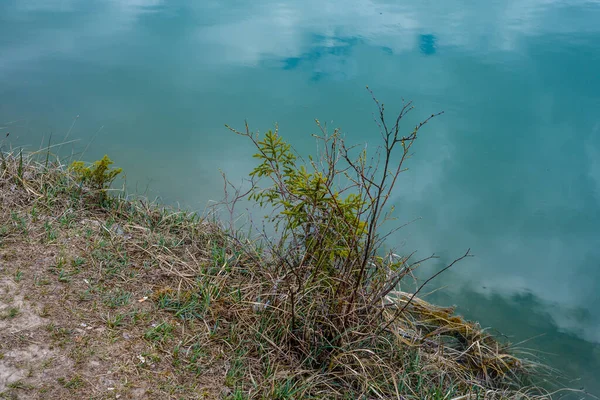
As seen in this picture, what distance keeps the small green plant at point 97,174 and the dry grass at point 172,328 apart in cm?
8

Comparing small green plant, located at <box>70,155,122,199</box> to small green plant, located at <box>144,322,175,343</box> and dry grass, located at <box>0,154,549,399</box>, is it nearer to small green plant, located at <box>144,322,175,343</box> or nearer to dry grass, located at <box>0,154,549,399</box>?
dry grass, located at <box>0,154,549,399</box>

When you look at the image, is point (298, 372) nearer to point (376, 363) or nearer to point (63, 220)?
point (376, 363)

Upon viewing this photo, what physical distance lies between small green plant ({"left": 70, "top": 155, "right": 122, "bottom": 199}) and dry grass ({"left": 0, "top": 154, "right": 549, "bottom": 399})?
0.27ft

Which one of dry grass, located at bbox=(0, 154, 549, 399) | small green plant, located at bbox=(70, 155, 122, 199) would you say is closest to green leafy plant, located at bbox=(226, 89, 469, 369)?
dry grass, located at bbox=(0, 154, 549, 399)

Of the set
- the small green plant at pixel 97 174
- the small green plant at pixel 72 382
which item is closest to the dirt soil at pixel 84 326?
the small green plant at pixel 72 382

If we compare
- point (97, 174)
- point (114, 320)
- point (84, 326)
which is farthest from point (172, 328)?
point (97, 174)

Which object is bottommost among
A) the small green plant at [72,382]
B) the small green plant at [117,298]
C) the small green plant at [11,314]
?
the small green plant at [72,382]

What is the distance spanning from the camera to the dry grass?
232cm

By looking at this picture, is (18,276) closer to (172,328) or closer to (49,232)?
(49,232)

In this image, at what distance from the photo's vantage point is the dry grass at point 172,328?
2.32 meters

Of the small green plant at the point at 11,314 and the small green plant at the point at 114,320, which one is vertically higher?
the small green plant at the point at 114,320

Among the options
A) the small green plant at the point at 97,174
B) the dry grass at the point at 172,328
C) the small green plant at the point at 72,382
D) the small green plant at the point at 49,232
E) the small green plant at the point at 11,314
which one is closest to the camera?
the small green plant at the point at 72,382

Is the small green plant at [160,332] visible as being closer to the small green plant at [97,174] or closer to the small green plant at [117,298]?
the small green plant at [117,298]

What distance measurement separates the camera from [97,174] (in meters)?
3.43
